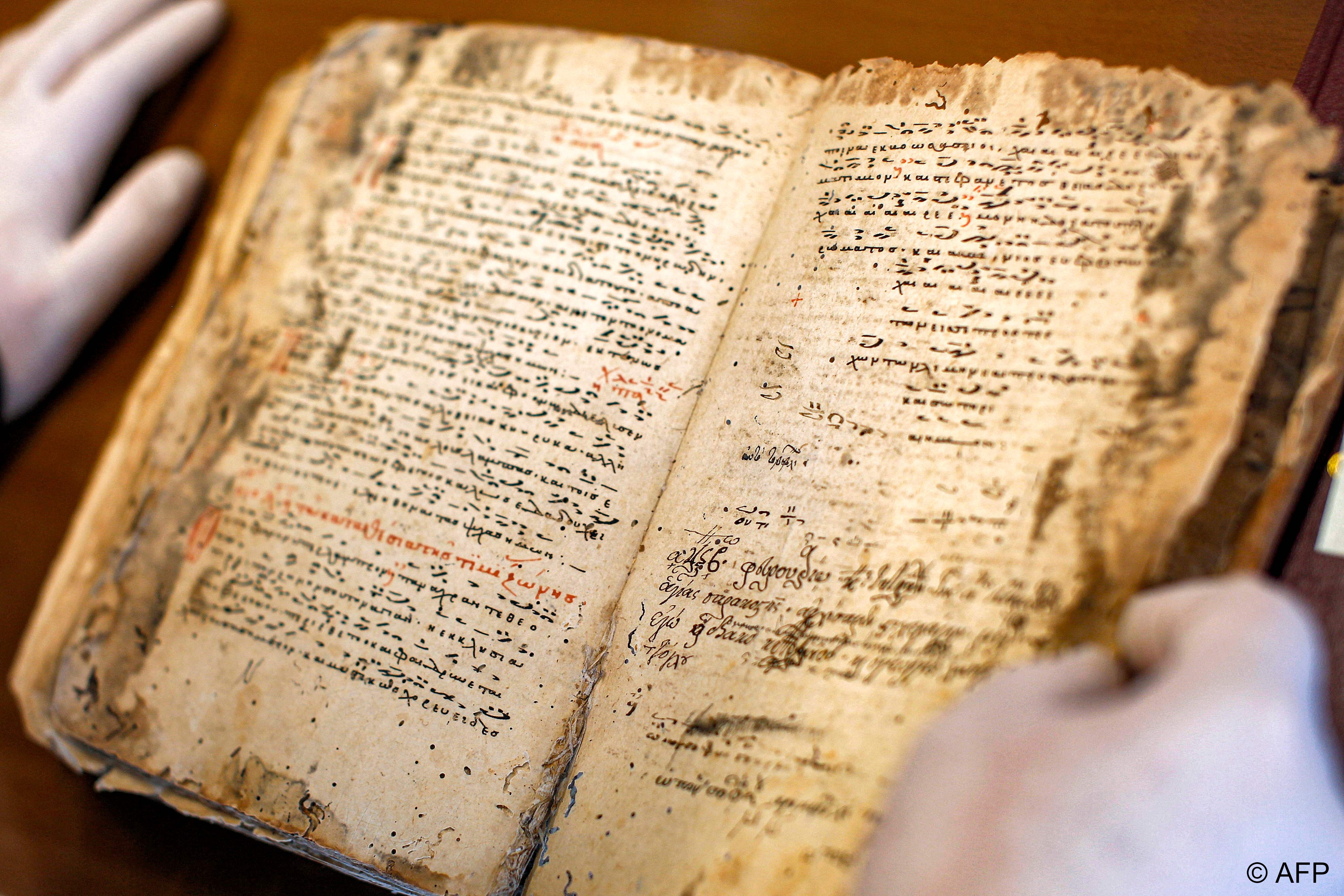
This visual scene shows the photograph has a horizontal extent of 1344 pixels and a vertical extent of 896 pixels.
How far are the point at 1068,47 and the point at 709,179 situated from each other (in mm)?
331

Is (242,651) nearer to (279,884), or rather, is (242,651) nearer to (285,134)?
(279,884)

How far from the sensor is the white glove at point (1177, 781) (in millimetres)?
467

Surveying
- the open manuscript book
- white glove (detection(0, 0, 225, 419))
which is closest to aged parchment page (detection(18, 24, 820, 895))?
the open manuscript book

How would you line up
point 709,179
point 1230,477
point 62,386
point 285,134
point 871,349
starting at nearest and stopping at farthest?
1. point 1230,477
2. point 871,349
3. point 709,179
4. point 285,134
5. point 62,386

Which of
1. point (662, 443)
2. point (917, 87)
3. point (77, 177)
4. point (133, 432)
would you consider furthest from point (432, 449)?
point (77, 177)

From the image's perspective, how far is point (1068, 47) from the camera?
71cm

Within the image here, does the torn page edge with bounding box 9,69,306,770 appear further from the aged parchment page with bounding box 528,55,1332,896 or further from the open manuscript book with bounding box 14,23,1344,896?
the aged parchment page with bounding box 528,55,1332,896

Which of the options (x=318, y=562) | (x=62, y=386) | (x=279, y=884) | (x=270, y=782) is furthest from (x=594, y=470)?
(x=62, y=386)

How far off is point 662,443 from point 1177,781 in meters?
0.45

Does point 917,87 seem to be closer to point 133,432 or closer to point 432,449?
point 432,449

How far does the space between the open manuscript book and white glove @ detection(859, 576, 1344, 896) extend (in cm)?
6

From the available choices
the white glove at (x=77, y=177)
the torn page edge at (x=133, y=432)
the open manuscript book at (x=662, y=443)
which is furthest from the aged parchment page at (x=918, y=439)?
the white glove at (x=77, y=177)

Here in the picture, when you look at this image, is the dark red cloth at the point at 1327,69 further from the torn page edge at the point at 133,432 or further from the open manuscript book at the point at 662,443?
the torn page edge at the point at 133,432

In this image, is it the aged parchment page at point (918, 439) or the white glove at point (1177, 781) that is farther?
the aged parchment page at point (918, 439)
